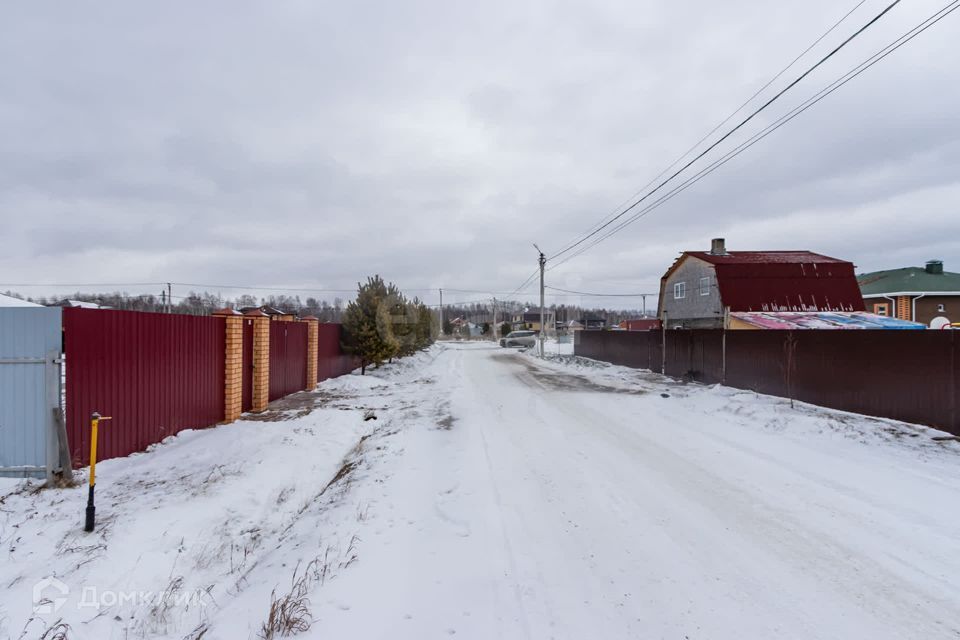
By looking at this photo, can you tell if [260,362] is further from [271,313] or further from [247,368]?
[271,313]

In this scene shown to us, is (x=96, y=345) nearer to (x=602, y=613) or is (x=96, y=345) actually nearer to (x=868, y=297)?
(x=602, y=613)

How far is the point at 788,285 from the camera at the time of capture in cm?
2241

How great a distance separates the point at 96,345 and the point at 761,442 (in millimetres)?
9619

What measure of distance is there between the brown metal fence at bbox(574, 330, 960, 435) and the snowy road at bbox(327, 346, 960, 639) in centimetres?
147

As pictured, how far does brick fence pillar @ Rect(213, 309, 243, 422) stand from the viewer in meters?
8.27

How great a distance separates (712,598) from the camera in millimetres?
3064

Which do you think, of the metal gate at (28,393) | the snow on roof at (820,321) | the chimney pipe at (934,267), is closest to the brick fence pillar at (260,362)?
the metal gate at (28,393)

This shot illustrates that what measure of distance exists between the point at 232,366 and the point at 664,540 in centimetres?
763

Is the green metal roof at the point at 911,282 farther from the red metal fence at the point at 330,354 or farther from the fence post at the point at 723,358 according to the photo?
the red metal fence at the point at 330,354

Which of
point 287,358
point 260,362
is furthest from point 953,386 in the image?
point 287,358

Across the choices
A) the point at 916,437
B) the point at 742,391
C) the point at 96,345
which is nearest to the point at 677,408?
the point at 742,391

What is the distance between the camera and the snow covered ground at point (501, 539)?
2895 mm
